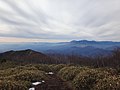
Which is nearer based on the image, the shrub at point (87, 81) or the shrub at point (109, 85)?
the shrub at point (109, 85)

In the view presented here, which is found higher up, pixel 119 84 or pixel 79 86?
pixel 119 84

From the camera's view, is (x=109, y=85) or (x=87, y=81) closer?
(x=109, y=85)

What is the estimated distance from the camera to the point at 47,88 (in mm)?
15711

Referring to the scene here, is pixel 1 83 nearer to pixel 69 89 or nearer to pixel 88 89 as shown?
pixel 69 89

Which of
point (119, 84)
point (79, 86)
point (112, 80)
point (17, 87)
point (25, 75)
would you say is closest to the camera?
point (119, 84)

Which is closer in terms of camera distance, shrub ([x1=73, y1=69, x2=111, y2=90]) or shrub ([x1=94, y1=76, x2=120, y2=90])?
shrub ([x1=94, y1=76, x2=120, y2=90])

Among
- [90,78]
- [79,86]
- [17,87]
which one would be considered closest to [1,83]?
[17,87]

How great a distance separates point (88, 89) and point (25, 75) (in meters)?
8.67

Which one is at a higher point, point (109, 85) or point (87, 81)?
point (109, 85)

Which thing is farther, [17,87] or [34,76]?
[34,76]

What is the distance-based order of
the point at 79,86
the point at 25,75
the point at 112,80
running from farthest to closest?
1. the point at 25,75
2. the point at 79,86
3. the point at 112,80

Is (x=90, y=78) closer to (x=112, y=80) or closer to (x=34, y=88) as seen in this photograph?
(x=112, y=80)

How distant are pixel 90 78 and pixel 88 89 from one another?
4.87 ft

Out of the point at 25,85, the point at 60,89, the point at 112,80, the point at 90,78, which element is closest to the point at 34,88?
the point at 25,85
